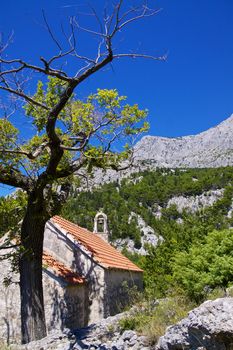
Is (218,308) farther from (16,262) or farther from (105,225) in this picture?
(105,225)

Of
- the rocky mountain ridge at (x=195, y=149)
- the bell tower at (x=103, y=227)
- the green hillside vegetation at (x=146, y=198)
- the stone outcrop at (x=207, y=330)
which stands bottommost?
the stone outcrop at (x=207, y=330)

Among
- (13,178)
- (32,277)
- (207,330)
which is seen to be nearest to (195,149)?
(13,178)

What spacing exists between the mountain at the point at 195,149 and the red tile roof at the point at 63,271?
111784 mm

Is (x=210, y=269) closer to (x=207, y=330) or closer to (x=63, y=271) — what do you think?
(x=207, y=330)

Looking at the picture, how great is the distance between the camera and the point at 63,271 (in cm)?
1485

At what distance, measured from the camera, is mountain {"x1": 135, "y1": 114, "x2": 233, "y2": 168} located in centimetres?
12925

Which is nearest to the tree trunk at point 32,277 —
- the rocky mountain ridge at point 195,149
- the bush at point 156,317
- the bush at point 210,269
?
the bush at point 156,317

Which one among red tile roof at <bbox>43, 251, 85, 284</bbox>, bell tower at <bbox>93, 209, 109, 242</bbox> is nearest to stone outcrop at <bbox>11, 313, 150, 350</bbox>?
red tile roof at <bbox>43, 251, 85, 284</bbox>

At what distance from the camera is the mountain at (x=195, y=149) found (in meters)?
129

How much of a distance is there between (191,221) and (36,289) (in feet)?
54.7

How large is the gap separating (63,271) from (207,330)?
10023 mm

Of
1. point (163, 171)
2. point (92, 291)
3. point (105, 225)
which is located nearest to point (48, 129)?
point (92, 291)

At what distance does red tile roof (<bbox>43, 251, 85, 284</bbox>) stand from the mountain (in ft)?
367

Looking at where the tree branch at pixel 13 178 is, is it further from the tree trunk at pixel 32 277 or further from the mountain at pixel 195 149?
the mountain at pixel 195 149
